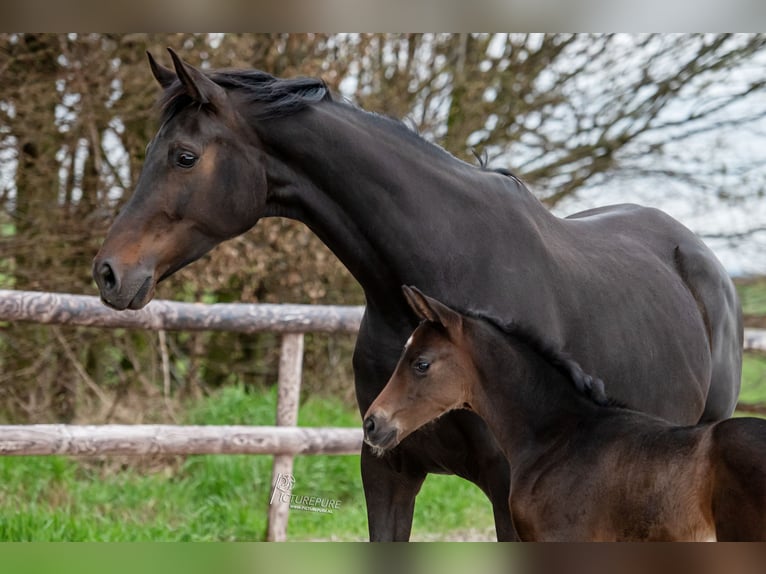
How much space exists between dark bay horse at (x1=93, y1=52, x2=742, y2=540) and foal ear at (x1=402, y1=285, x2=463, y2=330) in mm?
70

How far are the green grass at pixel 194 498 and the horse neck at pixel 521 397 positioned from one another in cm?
249

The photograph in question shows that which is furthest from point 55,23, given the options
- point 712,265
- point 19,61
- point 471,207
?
point 19,61

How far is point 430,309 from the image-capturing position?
2268mm

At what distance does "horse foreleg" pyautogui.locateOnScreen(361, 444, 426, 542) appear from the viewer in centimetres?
258

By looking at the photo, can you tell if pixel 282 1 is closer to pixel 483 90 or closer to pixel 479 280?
pixel 479 280

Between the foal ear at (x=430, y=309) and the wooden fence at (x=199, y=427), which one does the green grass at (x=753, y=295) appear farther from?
the foal ear at (x=430, y=309)

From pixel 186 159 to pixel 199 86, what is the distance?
0.17 metres

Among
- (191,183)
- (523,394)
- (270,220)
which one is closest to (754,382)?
(270,220)

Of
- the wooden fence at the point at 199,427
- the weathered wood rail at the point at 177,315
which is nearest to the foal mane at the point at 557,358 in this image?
the weathered wood rail at the point at 177,315

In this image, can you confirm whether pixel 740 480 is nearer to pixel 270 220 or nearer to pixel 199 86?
pixel 199 86

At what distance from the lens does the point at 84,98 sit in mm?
5621

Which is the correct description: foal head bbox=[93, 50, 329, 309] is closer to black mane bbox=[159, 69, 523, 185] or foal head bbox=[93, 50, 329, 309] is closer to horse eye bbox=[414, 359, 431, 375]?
black mane bbox=[159, 69, 523, 185]

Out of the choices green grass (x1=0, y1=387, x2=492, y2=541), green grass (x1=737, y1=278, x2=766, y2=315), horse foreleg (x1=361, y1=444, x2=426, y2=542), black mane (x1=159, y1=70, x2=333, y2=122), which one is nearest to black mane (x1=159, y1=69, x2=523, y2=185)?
black mane (x1=159, y1=70, x2=333, y2=122)

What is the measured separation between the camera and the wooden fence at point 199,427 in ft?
13.8
